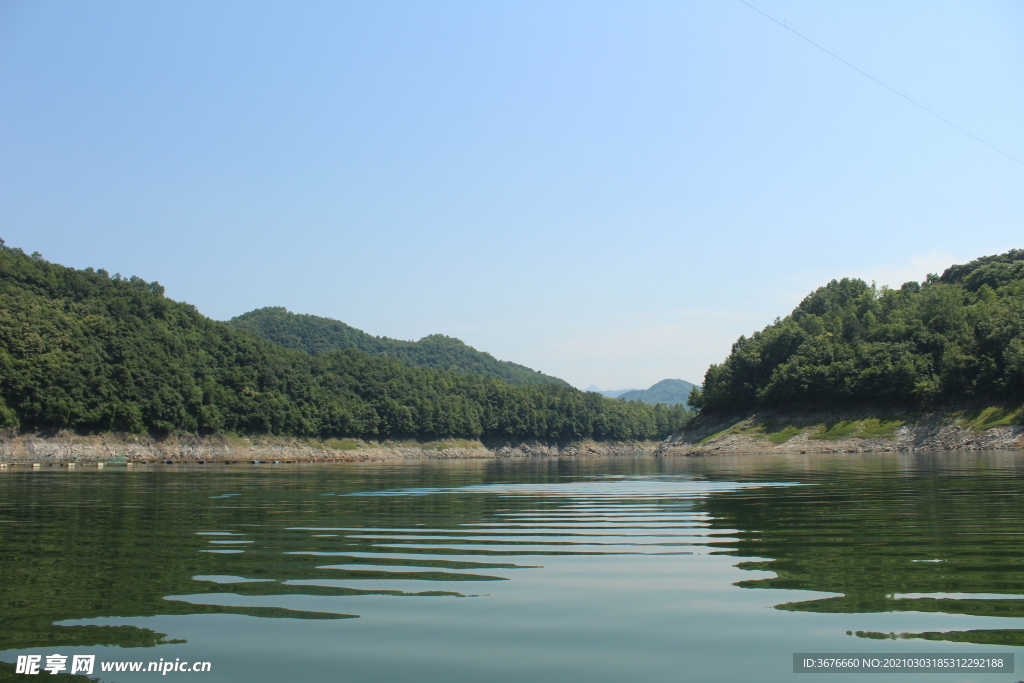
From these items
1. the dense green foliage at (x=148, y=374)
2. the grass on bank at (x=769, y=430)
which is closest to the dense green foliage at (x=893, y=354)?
the grass on bank at (x=769, y=430)

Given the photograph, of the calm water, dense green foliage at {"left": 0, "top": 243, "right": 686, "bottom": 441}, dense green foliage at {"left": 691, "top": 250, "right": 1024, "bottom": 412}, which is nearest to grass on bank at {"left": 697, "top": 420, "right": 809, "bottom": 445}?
dense green foliage at {"left": 691, "top": 250, "right": 1024, "bottom": 412}

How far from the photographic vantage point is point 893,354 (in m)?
99.9

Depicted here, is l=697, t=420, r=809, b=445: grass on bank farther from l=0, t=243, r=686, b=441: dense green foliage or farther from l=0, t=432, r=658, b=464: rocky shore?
l=0, t=243, r=686, b=441: dense green foliage

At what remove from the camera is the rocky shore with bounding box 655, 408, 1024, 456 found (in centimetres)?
7600

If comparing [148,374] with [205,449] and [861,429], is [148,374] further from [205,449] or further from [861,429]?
[861,429]

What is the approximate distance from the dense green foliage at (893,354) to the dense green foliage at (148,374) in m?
87.5

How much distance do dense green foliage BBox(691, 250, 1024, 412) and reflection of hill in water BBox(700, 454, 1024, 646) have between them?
7769cm

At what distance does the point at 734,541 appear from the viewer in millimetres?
12891

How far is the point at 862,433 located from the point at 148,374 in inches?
4537

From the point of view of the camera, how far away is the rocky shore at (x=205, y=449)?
98000 mm

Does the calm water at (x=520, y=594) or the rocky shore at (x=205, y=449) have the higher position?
the calm water at (x=520, y=594)

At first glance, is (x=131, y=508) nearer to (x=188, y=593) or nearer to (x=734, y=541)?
(x=188, y=593)

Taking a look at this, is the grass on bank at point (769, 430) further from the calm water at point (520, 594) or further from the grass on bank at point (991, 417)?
the calm water at point (520, 594)

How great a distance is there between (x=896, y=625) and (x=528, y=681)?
12.9 feet
